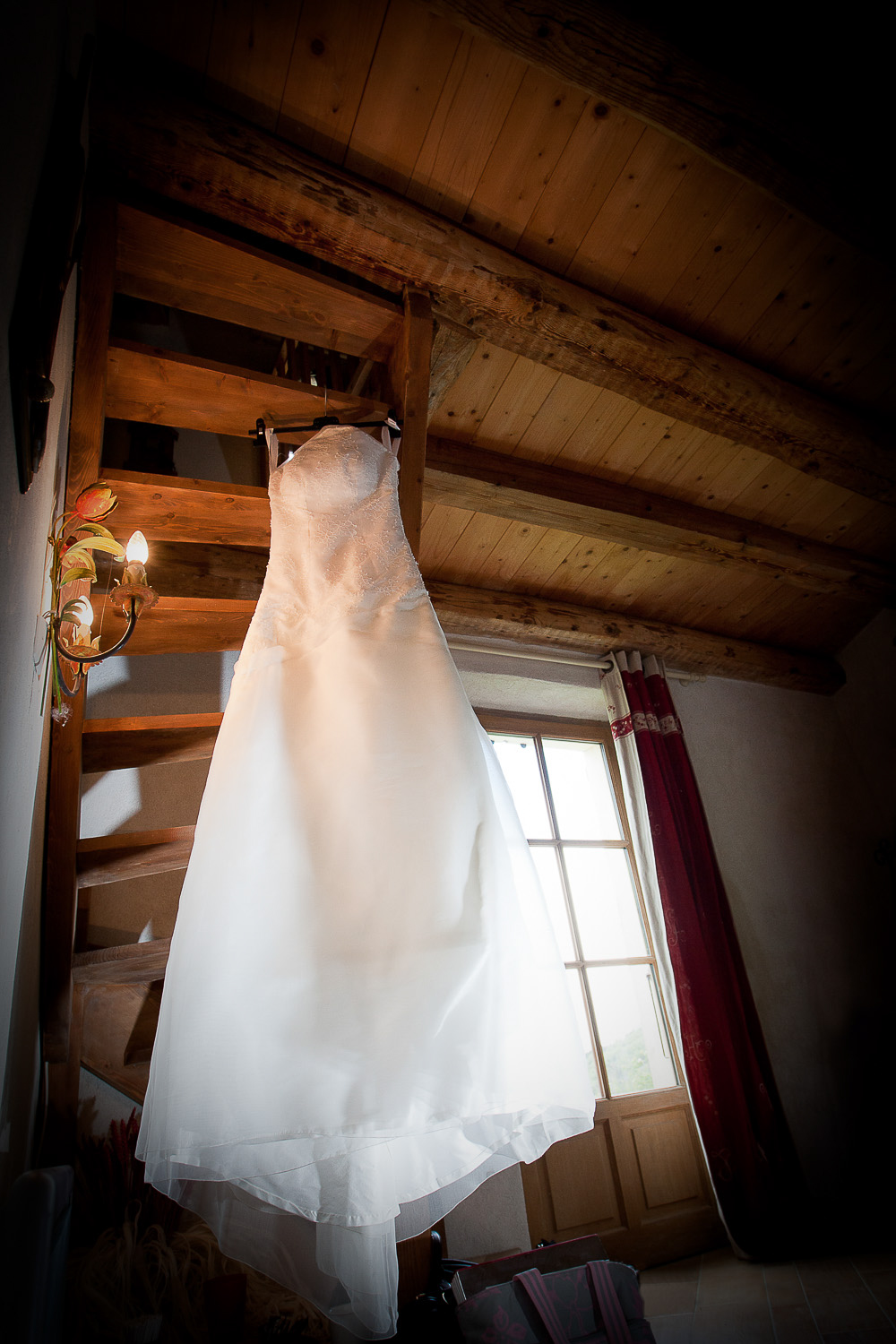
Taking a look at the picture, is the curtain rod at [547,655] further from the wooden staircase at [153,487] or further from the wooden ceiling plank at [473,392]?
the wooden staircase at [153,487]

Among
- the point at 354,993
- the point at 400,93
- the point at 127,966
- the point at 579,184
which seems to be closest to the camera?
the point at 354,993

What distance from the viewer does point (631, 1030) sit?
125 inches

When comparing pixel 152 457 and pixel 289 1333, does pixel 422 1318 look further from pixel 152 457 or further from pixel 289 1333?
pixel 152 457

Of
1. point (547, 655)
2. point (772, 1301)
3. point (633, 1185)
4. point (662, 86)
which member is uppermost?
point (662, 86)

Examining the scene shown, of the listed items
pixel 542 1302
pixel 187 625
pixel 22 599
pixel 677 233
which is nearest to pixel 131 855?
pixel 187 625

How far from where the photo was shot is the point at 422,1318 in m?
1.86

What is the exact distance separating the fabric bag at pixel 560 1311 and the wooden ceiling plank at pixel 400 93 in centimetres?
265

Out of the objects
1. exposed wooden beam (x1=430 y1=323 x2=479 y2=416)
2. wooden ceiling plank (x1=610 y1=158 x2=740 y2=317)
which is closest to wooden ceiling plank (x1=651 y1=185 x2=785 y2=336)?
wooden ceiling plank (x1=610 y1=158 x2=740 y2=317)

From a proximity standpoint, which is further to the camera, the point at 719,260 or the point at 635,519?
the point at 635,519

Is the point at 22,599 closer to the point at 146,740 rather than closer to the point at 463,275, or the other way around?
the point at 146,740

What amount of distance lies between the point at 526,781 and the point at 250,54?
288 cm

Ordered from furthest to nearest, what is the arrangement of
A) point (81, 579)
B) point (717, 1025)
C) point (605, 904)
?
point (605, 904)
point (717, 1025)
point (81, 579)

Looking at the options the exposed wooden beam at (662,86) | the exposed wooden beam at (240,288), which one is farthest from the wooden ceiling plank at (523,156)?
the exposed wooden beam at (240,288)

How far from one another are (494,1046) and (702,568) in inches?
133
